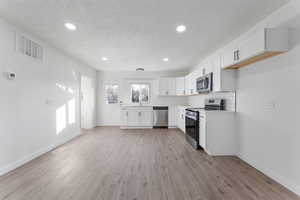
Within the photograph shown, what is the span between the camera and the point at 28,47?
2816 mm

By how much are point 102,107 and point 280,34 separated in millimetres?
6266

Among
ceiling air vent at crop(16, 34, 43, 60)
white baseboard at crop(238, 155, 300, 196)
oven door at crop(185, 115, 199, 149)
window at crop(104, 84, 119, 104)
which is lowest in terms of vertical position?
white baseboard at crop(238, 155, 300, 196)

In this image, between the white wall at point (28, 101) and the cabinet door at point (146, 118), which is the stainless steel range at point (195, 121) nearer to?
the cabinet door at point (146, 118)

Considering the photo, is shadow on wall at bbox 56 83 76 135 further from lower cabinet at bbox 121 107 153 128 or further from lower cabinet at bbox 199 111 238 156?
lower cabinet at bbox 199 111 238 156

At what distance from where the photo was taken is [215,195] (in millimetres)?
1817

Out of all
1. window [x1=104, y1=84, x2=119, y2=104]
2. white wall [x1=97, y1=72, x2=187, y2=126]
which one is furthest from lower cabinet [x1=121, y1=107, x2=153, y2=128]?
window [x1=104, y1=84, x2=119, y2=104]

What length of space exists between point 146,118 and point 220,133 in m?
3.41

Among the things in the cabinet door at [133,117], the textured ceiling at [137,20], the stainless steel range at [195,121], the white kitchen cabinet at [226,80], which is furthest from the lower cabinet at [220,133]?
the cabinet door at [133,117]

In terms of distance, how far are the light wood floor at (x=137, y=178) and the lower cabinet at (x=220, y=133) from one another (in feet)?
0.71

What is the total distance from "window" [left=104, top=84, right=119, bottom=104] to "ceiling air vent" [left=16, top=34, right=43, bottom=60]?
3.51m

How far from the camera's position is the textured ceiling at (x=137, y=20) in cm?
193

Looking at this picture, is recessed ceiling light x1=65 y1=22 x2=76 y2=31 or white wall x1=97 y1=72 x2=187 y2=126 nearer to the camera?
recessed ceiling light x1=65 y1=22 x2=76 y2=31

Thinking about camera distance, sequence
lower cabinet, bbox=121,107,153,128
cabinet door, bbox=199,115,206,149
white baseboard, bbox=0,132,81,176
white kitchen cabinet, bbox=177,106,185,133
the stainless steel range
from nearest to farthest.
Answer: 1. white baseboard, bbox=0,132,81,176
2. cabinet door, bbox=199,115,206,149
3. the stainless steel range
4. white kitchen cabinet, bbox=177,106,185,133
5. lower cabinet, bbox=121,107,153,128

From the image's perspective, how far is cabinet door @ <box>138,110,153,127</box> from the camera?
237 inches
